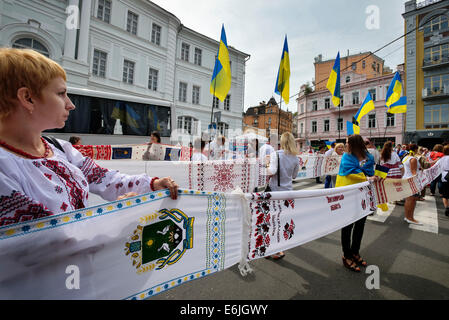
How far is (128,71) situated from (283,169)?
1787 cm

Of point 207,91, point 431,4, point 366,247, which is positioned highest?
point 431,4

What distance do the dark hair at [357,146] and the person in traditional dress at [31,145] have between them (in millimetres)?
3485

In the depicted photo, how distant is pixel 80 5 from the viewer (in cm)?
1400

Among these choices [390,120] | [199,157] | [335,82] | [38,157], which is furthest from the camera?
[390,120]

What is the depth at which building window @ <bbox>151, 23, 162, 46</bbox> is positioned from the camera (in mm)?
18656

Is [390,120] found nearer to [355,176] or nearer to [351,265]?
[355,176]

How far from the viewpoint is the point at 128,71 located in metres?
17.2

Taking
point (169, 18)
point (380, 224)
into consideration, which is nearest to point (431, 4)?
point (169, 18)

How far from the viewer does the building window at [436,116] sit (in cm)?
2341

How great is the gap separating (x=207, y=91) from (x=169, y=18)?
7.16 metres

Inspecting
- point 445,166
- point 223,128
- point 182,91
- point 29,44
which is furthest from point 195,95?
point 445,166

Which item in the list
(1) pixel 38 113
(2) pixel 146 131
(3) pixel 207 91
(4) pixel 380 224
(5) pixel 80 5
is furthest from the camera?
(3) pixel 207 91

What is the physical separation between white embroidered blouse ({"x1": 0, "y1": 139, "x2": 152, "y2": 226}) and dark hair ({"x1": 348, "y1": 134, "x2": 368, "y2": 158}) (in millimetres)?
3414
